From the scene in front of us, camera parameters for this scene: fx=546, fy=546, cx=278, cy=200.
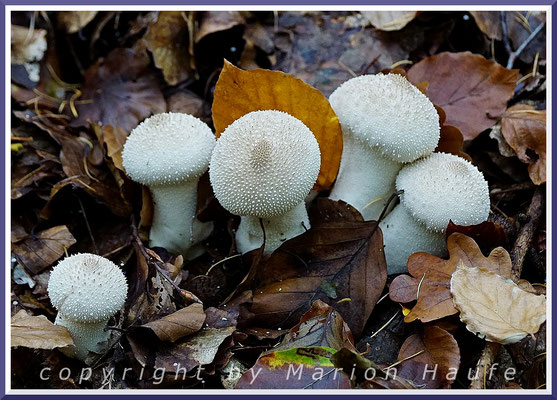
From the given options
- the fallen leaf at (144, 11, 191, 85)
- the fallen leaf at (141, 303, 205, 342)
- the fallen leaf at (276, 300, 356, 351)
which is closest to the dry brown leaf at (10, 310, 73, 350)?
the fallen leaf at (141, 303, 205, 342)

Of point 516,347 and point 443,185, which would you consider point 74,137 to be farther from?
A: point 516,347

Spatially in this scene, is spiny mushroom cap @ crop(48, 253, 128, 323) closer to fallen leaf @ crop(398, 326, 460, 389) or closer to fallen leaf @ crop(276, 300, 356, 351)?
fallen leaf @ crop(276, 300, 356, 351)

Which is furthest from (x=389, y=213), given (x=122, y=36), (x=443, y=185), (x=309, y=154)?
(x=122, y=36)

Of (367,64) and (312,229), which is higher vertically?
(367,64)

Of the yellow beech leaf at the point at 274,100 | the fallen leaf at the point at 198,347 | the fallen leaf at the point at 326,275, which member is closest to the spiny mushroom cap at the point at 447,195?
the fallen leaf at the point at 326,275

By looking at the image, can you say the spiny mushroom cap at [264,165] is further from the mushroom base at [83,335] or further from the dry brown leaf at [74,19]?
the dry brown leaf at [74,19]

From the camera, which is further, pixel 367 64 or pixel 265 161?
pixel 367 64
